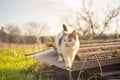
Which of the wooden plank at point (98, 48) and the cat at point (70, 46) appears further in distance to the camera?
the wooden plank at point (98, 48)

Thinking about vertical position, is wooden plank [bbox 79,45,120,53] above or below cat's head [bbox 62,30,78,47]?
below

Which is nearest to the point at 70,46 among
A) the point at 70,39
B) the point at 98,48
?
the point at 70,39

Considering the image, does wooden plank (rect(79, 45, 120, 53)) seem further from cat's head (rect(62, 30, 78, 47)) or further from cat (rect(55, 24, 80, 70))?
cat's head (rect(62, 30, 78, 47))

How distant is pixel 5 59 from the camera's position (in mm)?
9898

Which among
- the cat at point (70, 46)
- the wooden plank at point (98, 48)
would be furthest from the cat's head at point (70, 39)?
the wooden plank at point (98, 48)

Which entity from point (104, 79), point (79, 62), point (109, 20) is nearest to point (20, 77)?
point (79, 62)

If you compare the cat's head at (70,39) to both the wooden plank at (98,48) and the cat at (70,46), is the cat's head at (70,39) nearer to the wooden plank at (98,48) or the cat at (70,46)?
the cat at (70,46)

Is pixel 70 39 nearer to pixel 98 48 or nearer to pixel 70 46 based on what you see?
pixel 70 46

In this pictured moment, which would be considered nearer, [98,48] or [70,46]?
[70,46]

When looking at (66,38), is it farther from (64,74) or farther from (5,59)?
(5,59)

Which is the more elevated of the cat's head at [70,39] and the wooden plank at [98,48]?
the cat's head at [70,39]

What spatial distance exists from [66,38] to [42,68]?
2409mm

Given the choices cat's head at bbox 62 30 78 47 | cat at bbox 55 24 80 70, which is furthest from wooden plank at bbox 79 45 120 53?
cat's head at bbox 62 30 78 47

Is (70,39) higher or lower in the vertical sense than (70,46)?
higher
